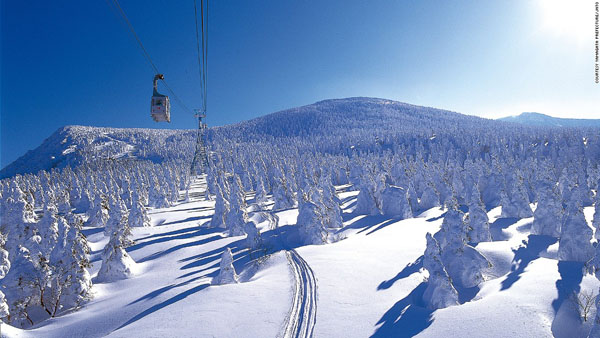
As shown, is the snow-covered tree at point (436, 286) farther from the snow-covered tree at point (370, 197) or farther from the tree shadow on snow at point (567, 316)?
the snow-covered tree at point (370, 197)

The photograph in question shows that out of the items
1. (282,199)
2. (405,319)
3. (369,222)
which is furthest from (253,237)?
(282,199)

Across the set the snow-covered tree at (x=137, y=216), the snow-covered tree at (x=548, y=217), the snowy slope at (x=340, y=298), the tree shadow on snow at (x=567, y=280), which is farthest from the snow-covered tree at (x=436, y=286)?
the snow-covered tree at (x=137, y=216)

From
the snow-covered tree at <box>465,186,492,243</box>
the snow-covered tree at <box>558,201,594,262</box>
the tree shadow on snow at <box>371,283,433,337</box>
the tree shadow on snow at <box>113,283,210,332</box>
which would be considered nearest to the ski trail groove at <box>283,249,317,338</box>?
the tree shadow on snow at <box>371,283,433,337</box>

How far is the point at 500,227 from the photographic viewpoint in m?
40.0

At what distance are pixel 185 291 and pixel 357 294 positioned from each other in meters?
12.7

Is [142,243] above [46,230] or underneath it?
underneath

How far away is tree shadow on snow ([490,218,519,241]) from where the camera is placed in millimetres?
36400

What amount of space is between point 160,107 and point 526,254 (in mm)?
36135

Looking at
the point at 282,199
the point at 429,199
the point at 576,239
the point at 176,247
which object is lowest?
the point at 176,247

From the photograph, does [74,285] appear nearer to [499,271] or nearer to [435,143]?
[499,271]

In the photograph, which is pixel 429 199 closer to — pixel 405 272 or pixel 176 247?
pixel 405 272

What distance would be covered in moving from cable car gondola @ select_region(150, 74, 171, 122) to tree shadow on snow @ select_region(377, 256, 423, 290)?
69.4 ft

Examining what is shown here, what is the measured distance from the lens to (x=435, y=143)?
164250 mm

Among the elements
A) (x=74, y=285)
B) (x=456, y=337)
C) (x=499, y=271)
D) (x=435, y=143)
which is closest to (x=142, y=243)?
(x=74, y=285)
